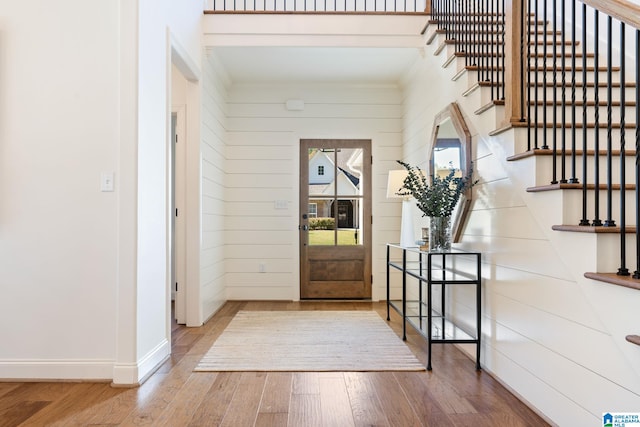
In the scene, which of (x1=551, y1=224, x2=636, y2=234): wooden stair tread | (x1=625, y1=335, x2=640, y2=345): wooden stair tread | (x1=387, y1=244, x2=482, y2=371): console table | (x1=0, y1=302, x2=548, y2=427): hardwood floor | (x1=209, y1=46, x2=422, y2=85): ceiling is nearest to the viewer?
(x1=625, y1=335, x2=640, y2=345): wooden stair tread

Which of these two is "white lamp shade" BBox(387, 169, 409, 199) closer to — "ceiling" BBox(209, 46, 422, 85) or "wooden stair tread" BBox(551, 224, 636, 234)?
"ceiling" BBox(209, 46, 422, 85)

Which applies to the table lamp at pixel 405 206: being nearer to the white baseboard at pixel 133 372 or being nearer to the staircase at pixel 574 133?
the staircase at pixel 574 133

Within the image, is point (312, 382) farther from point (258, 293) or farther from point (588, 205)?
point (258, 293)

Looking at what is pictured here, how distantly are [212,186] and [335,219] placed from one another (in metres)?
1.53

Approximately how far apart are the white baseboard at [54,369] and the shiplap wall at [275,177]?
99.0 inches

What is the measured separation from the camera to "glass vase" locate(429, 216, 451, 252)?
294 cm

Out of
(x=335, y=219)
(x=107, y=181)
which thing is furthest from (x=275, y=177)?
(x=107, y=181)

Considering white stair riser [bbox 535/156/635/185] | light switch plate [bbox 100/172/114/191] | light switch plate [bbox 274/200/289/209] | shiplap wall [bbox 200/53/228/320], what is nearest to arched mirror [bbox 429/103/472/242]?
white stair riser [bbox 535/156/635/185]

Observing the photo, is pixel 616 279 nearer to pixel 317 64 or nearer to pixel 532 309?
pixel 532 309

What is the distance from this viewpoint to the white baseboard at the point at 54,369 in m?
2.47

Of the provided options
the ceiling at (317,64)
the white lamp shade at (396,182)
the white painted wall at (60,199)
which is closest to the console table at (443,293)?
the white lamp shade at (396,182)

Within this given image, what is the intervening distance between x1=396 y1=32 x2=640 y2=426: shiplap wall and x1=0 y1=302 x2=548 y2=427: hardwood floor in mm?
175

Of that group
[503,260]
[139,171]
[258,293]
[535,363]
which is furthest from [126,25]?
[258,293]

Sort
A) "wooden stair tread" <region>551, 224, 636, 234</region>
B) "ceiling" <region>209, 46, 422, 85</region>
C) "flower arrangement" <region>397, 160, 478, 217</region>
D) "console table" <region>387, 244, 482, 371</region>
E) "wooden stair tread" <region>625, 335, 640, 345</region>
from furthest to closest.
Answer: "ceiling" <region>209, 46, 422, 85</region>
"flower arrangement" <region>397, 160, 478, 217</region>
"console table" <region>387, 244, 482, 371</region>
"wooden stair tread" <region>551, 224, 636, 234</region>
"wooden stair tread" <region>625, 335, 640, 345</region>
